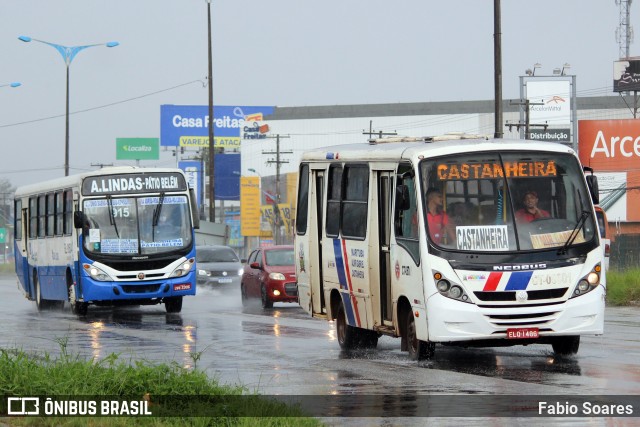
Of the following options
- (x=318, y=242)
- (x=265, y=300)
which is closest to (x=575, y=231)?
(x=318, y=242)

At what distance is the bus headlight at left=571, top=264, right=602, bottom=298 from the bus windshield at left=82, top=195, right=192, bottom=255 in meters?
14.1

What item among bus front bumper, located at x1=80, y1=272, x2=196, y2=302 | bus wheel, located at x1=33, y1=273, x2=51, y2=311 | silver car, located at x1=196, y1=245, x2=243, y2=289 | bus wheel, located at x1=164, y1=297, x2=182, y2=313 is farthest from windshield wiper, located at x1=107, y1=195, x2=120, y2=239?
silver car, located at x1=196, y1=245, x2=243, y2=289

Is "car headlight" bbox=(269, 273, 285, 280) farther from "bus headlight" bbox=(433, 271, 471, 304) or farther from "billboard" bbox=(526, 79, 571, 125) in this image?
"billboard" bbox=(526, 79, 571, 125)

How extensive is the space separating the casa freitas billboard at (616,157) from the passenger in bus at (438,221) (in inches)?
2358

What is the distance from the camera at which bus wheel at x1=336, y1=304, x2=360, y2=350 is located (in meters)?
18.3

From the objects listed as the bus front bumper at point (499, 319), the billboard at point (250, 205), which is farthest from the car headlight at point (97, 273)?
the billboard at point (250, 205)

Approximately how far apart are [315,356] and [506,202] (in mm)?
3263

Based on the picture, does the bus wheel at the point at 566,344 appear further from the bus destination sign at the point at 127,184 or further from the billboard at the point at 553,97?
the billboard at the point at 553,97

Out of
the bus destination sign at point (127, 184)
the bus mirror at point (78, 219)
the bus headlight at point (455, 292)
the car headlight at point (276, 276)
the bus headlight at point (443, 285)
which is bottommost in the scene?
the car headlight at point (276, 276)

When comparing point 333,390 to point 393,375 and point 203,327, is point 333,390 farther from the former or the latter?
point 203,327

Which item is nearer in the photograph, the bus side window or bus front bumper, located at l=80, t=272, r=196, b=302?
the bus side window

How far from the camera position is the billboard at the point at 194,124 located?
11050 centimetres

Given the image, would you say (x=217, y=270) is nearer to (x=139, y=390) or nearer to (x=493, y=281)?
(x=493, y=281)

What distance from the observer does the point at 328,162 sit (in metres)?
19.0
